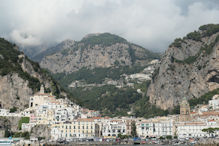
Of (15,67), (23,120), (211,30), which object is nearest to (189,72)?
(211,30)

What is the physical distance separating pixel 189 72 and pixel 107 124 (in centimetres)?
6919

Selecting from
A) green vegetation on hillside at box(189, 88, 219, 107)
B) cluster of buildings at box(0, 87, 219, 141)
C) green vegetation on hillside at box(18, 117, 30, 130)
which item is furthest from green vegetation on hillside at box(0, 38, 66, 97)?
green vegetation on hillside at box(189, 88, 219, 107)

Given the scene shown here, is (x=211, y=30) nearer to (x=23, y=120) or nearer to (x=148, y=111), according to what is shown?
(x=148, y=111)

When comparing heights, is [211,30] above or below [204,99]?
above

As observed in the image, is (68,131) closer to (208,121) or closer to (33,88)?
(33,88)

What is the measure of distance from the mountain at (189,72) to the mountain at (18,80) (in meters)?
53.1

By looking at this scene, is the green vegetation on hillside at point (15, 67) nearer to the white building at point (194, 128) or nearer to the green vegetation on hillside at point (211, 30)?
the white building at point (194, 128)

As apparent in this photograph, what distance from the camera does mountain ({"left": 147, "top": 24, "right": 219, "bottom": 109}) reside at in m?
164

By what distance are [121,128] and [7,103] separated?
157 feet

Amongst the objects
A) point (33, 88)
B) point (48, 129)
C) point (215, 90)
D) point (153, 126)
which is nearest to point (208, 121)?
point (153, 126)

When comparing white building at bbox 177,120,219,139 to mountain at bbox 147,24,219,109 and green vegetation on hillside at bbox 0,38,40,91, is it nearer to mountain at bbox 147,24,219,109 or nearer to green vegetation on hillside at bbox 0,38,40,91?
mountain at bbox 147,24,219,109

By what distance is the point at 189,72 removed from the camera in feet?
587

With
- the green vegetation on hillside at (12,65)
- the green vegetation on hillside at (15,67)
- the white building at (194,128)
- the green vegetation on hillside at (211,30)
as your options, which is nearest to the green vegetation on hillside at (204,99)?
the white building at (194,128)

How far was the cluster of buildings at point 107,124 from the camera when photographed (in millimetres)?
116750
